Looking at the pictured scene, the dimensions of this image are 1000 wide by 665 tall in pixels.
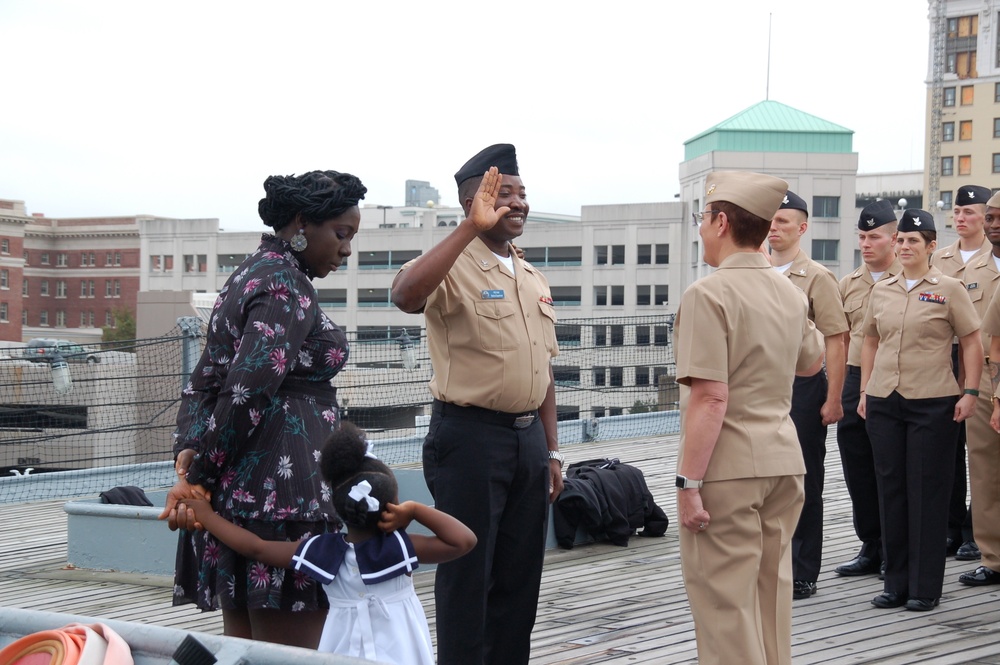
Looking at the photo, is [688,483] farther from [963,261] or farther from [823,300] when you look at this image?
[963,261]

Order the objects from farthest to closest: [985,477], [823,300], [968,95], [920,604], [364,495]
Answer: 1. [968,95]
2. [985,477]
3. [823,300]
4. [920,604]
5. [364,495]

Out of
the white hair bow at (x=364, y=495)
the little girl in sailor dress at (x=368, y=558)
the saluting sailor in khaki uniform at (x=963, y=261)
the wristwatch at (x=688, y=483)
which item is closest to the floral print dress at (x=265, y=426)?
the little girl in sailor dress at (x=368, y=558)

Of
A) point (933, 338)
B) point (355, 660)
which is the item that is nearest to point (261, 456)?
point (355, 660)

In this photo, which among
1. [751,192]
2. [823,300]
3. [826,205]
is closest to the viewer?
[751,192]

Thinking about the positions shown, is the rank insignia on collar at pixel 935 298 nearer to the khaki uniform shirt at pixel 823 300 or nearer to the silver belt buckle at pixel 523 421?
the khaki uniform shirt at pixel 823 300

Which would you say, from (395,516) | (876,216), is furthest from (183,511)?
(876,216)

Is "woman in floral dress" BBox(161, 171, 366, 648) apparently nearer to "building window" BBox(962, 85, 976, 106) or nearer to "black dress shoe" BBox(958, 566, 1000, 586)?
"black dress shoe" BBox(958, 566, 1000, 586)

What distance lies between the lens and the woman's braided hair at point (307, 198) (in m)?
3.07

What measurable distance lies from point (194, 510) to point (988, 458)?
13.8 ft

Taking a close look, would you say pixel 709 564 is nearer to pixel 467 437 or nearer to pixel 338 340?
pixel 467 437

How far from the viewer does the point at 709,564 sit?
3.27 metres

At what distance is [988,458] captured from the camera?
226 inches

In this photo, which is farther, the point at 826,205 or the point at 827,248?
the point at 827,248

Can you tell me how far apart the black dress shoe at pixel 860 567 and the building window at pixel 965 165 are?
3556 inches
